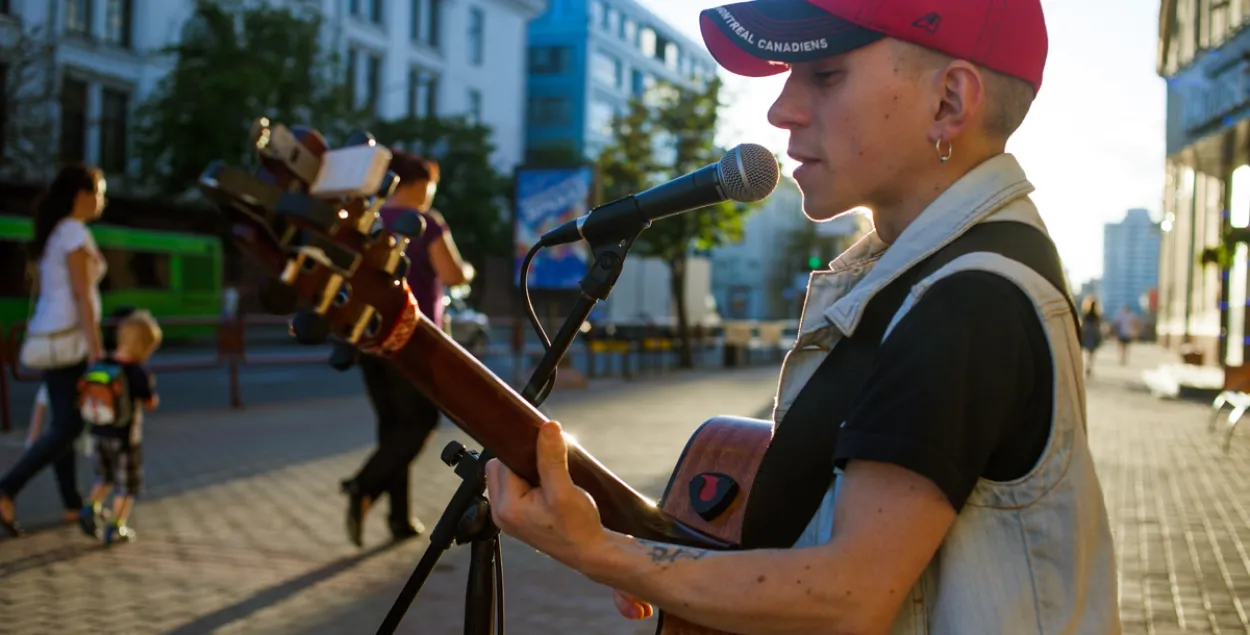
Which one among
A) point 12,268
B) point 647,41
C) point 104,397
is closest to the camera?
point 104,397

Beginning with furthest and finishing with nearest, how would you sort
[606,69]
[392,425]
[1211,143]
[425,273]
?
1. [606,69]
2. [1211,143]
3. [392,425]
4. [425,273]

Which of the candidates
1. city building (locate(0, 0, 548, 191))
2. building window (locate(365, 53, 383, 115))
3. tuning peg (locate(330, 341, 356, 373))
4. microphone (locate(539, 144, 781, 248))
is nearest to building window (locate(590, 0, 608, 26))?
city building (locate(0, 0, 548, 191))

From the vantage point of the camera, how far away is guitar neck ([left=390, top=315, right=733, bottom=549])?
157cm

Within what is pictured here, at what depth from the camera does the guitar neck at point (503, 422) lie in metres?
1.57

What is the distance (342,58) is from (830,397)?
37238 millimetres

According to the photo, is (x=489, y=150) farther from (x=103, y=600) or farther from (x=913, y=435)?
(x=913, y=435)

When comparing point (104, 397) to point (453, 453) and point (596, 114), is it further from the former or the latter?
point (596, 114)

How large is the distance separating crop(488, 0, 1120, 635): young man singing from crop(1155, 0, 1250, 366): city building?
43.8 ft

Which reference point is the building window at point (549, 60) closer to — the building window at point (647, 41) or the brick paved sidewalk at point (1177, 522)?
the building window at point (647, 41)

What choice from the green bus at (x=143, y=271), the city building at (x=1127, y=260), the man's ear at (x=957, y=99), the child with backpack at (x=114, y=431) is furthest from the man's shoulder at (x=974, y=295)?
the city building at (x=1127, y=260)

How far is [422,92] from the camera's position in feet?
168

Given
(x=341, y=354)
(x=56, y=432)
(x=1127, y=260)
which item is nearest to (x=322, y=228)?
(x=341, y=354)

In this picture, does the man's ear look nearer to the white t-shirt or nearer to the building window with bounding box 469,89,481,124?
the white t-shirt

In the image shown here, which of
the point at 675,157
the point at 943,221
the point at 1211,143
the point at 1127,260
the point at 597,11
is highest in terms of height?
the point at 597,11
